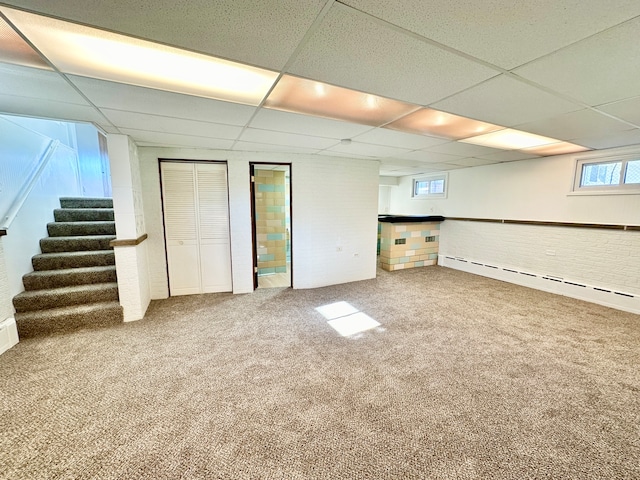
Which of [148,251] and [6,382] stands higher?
[148,251]

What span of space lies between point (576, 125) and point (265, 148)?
3.64 metres

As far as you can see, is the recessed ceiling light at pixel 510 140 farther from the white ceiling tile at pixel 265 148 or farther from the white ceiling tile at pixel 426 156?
the white ceiling tile at pixel 265 148

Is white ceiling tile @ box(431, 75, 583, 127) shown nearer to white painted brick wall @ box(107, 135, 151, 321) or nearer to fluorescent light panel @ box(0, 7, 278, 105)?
fluorescent light panel @ box(0, 7, 278, 105)

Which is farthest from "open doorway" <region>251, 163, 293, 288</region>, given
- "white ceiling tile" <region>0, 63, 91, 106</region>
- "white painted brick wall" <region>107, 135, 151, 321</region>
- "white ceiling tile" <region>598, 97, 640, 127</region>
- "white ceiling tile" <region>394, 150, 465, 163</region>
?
"white ceiling tile" <region>598, 97, 640, 127</region>

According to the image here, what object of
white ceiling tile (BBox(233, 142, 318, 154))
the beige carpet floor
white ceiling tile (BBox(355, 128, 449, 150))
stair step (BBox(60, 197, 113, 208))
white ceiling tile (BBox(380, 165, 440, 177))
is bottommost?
the beige carpet floor

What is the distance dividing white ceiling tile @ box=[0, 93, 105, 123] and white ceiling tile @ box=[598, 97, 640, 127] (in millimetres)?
4430

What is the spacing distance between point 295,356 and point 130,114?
275 centimetres

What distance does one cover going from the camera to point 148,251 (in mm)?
3744

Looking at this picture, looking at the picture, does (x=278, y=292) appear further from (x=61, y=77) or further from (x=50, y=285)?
(x=61, y=77)

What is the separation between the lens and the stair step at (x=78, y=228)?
3.55 m

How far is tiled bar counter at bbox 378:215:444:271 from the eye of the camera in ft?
18.1

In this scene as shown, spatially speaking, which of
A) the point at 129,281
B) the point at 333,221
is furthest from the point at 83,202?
the point at 333,221

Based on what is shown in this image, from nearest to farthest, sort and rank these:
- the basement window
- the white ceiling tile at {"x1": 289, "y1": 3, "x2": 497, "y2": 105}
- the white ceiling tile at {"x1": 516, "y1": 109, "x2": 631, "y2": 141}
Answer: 1. the white ceiling tile at {"x1": 289, "y1": 3, "x2": 497, "y2": 105}
2. the white ceiling tile at {"x1": 516, "y1": 109, "x2": 631, "y2": 141}
3. the basement window

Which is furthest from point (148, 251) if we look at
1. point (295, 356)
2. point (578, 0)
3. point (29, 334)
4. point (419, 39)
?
point (578, 0)
